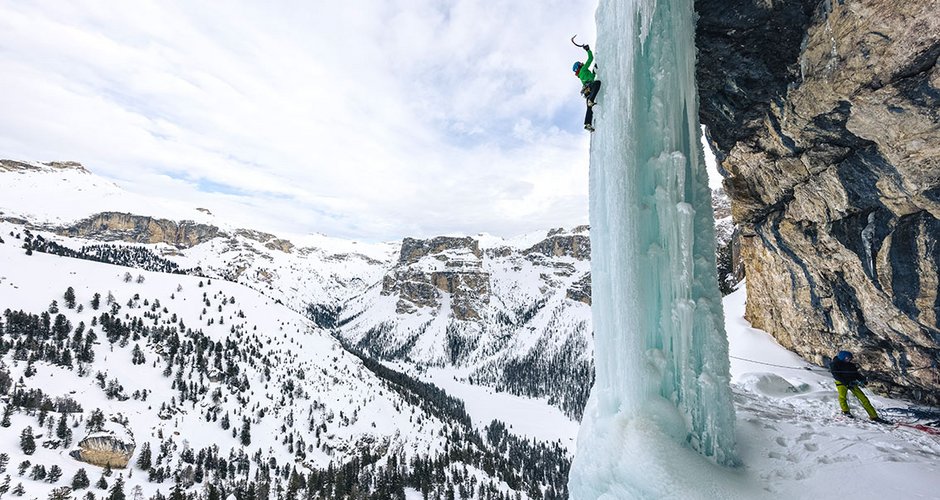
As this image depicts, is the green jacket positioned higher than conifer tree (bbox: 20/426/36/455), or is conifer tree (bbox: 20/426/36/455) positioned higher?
the green jacket

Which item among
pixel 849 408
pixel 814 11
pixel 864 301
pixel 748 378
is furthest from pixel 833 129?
pixel 748 378

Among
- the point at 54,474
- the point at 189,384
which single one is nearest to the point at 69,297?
the point at 189,384

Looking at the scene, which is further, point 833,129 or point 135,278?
point 135,278

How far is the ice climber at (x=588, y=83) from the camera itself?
868 centimetres

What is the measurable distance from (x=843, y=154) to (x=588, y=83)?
5.88m

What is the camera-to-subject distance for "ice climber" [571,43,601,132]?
868cm

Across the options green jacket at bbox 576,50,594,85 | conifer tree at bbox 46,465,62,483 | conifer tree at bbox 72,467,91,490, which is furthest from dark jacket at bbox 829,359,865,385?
conifer tree at bbox 46,465,62,483

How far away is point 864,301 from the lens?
35.9ft

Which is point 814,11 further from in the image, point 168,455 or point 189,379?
point 189,379

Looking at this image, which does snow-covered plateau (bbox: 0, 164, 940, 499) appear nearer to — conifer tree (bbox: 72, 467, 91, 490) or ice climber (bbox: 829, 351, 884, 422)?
conifer tree (bbox: 72, 467, 91, 490)

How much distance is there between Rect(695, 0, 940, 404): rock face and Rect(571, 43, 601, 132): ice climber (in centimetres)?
236

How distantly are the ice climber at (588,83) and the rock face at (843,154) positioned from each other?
2364 millimetres

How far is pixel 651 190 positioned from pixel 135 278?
154m

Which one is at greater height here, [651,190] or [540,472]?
[651,190]
